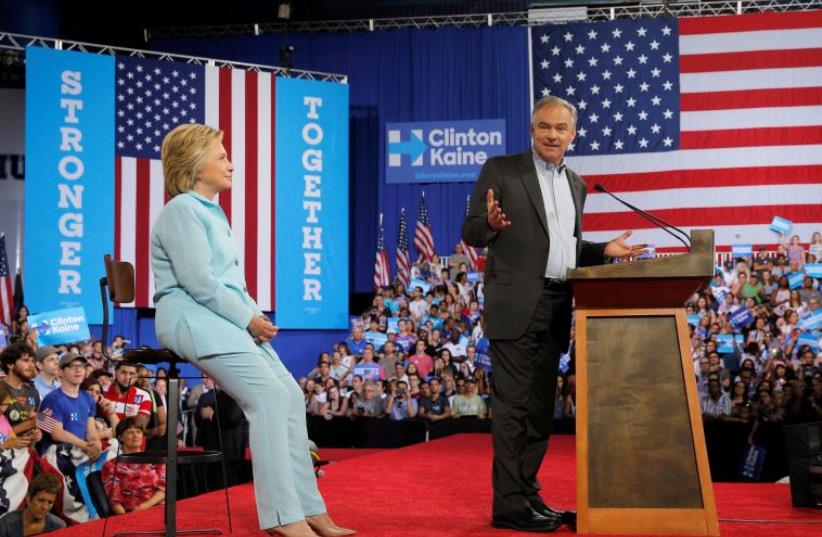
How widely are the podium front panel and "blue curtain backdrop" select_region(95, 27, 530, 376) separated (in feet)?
42.3

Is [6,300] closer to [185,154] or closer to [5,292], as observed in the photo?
[5,292]

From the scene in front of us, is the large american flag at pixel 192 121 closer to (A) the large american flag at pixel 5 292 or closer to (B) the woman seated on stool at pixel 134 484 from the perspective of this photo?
(A) the large american flag at pixel 5 292

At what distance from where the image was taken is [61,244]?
504 inches

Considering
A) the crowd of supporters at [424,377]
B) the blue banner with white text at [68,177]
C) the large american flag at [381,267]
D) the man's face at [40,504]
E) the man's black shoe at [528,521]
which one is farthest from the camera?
the large american flag at [381,267]

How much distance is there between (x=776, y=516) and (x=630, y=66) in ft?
40.8

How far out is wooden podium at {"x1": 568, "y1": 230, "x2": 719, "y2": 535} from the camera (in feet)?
9.94

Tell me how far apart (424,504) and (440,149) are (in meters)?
12.6

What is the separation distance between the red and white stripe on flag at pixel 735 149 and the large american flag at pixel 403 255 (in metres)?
2.83

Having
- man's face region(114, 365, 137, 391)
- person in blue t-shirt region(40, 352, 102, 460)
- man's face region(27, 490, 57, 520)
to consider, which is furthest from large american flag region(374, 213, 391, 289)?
man's face region(27, 490, 57, 520)

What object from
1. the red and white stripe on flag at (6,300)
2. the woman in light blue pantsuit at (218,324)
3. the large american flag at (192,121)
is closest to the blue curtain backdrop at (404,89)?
the large american flag at (192,121)

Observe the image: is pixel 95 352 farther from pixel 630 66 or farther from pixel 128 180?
pixel 630 66

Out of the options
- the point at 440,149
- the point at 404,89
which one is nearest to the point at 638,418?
the point at 440,149

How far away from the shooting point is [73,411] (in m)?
6.23

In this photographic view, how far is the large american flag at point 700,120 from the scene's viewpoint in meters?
14.7
